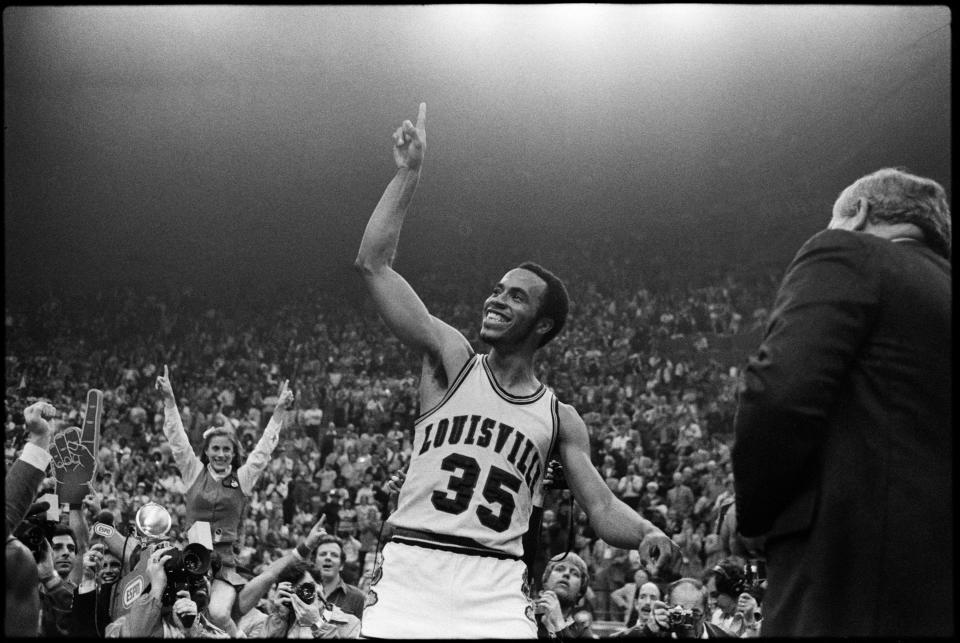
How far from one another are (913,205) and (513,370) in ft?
5.97

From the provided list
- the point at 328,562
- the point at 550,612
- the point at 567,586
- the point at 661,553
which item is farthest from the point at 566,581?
the point at 661,553

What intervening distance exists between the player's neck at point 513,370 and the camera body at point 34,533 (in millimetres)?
2048

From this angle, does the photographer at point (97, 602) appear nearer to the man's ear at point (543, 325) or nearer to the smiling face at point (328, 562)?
the smiling face at point (328, 562)

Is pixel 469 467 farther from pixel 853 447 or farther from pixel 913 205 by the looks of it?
pixel 913 205

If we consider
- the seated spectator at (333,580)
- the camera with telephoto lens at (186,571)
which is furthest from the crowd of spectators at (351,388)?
the camera with telephoto lens at (186,571)

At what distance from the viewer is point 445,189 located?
31391mm

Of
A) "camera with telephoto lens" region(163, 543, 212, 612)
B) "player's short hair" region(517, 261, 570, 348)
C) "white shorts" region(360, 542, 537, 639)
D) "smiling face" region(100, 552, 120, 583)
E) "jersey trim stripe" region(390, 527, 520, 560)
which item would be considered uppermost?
"player's short hair" region(517, 261, 570, 348)

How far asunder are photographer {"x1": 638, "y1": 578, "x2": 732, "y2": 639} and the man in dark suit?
2999 mm

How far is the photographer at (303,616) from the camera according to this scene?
5.94m

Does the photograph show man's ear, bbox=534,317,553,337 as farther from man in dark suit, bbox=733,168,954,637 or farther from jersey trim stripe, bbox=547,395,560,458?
man in dark suit, bbox=733,168,954,637

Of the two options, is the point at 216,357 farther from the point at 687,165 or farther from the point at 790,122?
the point at 790,122

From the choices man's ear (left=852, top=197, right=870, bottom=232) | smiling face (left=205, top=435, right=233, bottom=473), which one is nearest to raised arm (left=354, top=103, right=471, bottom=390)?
man's ear (left=852, top=197, right=870, bottom=232)

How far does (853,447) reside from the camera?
2.46 metres

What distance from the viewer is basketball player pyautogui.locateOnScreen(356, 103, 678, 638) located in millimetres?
3674
